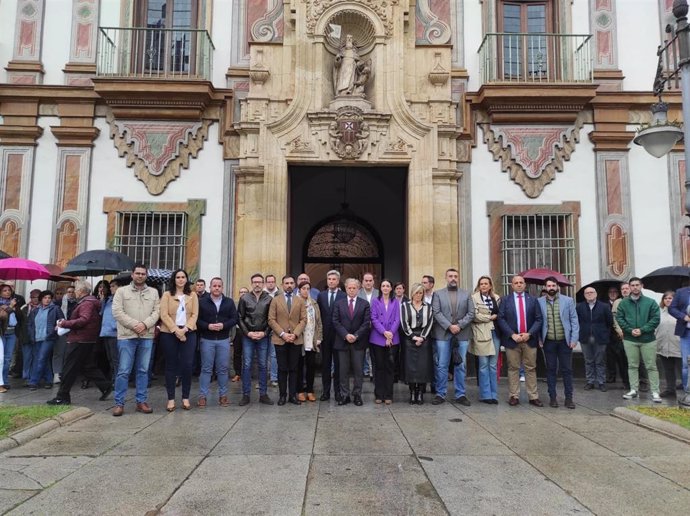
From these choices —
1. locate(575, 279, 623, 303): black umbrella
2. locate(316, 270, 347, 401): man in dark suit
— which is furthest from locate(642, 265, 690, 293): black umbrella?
locate(316, 270, 347, 401): man in dark suit

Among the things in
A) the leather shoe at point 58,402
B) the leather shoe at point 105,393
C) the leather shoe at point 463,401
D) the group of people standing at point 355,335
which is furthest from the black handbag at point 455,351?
the leather shoe at point 58,402

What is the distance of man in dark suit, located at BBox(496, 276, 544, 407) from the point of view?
745cm

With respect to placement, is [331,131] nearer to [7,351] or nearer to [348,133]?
[348,133]

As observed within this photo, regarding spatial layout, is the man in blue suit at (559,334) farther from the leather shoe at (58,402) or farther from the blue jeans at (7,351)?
the blue jeans at (7,351)

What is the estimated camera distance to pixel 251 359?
748 cm

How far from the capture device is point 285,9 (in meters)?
11.1

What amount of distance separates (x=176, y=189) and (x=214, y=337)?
4.52 metres

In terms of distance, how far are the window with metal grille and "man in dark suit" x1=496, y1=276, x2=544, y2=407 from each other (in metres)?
6.17

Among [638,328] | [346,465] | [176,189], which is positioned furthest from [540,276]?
[176,189]

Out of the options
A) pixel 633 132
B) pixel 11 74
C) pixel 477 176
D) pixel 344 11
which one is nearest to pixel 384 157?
pixel 477 176

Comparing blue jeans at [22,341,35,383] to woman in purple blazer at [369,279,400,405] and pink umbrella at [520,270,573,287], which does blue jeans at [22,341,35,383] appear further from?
pink umbrella at [520,270,573,287]

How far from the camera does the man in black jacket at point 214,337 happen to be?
284 inches

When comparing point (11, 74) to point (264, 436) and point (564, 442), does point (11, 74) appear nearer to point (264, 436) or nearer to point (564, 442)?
point (264, 436)

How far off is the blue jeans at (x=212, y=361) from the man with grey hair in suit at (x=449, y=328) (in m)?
2.81
